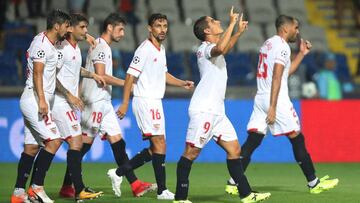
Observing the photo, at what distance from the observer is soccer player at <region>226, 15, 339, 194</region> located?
12.1 m

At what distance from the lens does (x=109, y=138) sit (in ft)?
40.6

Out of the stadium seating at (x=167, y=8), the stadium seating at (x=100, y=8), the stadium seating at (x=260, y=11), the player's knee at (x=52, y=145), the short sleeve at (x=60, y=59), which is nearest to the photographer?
the player's knee at (x=52, y=145)

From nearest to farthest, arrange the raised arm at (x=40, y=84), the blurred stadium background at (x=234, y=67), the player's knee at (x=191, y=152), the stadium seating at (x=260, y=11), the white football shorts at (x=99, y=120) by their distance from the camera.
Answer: the raised arm at (x=40, y=84) → the player's knee at (x=191, y=152) → the white football shorts at (x=99, y=120) → the blurred stadium background at (x=234, y=67) → the stadium seating at (x=260, y=11)

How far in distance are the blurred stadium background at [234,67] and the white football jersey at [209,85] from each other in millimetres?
1191

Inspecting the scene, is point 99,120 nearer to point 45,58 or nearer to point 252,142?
point 45,58

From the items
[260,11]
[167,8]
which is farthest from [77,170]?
[260,11]

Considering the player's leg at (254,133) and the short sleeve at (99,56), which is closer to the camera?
the short sleeve at (99,56)

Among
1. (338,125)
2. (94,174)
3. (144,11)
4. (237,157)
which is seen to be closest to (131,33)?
(144,11)

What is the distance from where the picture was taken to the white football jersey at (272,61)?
12.2 metres

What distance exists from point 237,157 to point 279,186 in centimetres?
240

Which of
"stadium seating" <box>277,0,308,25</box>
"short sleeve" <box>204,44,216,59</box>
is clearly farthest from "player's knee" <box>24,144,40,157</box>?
"stadium seating" <box>277,0,308,25</box>

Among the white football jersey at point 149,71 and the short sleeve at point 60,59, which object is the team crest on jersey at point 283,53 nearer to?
the white football jersey at point 149,71

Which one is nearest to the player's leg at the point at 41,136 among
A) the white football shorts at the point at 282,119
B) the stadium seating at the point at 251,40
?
the white football shorts at the point at 282,119

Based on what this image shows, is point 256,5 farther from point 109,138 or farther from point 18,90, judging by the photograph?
Result: point 109,138
